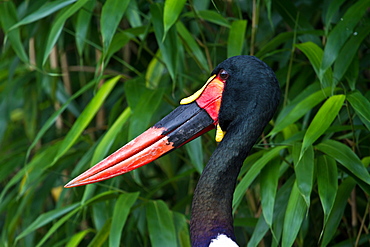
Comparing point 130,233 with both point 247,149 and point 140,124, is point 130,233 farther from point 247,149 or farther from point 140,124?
point 247,149

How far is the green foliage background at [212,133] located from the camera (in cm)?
162

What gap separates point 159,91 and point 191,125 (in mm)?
462

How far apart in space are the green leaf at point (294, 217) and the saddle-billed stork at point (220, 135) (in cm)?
19

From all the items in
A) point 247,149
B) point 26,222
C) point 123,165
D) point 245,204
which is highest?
point 123,165

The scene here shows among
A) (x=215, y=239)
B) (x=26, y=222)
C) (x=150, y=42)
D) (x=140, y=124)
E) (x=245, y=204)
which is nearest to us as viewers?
(x=215, y=239)

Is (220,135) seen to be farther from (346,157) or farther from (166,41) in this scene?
(166,41)

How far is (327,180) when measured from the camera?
1582 millimetres

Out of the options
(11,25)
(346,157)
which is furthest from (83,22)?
(346,157)

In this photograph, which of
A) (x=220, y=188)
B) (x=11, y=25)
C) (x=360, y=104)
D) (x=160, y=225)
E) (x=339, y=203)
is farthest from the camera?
(x=11, y=25)

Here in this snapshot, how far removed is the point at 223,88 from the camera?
1465 mm

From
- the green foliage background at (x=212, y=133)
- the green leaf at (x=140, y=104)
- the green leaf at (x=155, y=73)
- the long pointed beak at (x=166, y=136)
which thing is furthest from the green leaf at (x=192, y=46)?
the long pointed beak at (x=166, y=136)

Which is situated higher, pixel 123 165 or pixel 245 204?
pixel 123 165

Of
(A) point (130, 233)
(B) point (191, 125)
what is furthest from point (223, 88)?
(A) point (130, 233)

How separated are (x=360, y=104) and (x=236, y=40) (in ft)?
1.45
